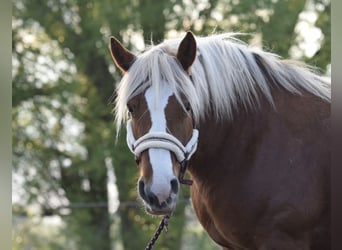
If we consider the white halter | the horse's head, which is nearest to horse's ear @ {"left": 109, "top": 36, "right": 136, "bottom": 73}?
the horse's head

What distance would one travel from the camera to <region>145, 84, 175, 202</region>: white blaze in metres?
2.26

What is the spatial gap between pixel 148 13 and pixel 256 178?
776cm

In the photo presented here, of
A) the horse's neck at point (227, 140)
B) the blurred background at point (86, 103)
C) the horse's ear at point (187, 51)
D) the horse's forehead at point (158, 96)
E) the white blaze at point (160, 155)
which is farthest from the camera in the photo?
the blurred background at point (86, 103)

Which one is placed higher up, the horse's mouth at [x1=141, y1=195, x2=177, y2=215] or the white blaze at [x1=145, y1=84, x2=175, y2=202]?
the white blaze at [x1=145, y1=84, x2=175, y2=202]

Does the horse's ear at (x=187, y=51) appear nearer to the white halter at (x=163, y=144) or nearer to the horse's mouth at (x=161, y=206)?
the white halter at (x=163, y=144)

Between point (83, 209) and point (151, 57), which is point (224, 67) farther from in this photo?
point (83, 209)

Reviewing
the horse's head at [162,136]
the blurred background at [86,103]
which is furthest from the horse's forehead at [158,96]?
the blurred background at [86,103]

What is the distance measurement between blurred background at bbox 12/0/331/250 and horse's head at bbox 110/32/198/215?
729 centimetres

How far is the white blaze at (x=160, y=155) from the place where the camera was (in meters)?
2.26

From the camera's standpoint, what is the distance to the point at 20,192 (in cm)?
1051

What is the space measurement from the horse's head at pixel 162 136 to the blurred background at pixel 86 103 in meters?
7.29

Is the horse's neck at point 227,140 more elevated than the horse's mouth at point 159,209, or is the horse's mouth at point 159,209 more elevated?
the horse's neck at point 227,140

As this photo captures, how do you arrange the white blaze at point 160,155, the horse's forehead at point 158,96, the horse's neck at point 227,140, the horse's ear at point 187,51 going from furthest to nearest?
the horse's neck at point 227,140 < the horse's ear at point 187,51 < the horse's forehead at point 158,96 < the white blaze at point 160,155

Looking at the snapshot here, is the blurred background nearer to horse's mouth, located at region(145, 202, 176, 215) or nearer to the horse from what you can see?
the horse
